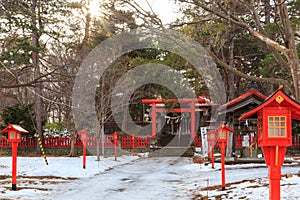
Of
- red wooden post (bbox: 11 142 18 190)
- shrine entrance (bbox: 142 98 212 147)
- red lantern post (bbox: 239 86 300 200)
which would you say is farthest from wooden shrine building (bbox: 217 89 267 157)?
red lantern post (bbox: 239 86 300 200)

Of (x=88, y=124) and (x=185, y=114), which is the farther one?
(x=185, y=114)

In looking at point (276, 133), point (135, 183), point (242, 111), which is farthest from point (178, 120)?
point (276, 133)

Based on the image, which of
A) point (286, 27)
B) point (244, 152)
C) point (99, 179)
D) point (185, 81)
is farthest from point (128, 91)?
point (286, 27)

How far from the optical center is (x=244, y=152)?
20172 mm

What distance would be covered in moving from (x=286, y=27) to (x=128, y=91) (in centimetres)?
1463

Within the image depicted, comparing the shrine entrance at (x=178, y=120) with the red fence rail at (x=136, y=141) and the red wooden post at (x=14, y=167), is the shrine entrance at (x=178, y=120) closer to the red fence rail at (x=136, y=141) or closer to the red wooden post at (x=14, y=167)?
the red fence rail at (x=136, y=141)

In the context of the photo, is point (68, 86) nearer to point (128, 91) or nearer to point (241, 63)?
point (128, 91)

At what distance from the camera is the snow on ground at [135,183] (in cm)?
1102

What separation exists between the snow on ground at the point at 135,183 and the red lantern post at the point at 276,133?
2.57 m

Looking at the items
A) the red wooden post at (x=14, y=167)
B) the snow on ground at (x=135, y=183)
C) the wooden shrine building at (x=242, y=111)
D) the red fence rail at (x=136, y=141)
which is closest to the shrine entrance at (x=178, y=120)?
the red fence rail at (x=136, y=141)

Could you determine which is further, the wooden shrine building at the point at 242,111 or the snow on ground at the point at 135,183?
the wooden shrine building at the point at 242,111

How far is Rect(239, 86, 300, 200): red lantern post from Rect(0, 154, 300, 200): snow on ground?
2.57m

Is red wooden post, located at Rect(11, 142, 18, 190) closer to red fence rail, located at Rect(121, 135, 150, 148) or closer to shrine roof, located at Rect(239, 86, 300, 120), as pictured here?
shrine roof, located at Rect(239, 86, 300, 120)

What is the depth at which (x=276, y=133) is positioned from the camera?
707 centimetres
